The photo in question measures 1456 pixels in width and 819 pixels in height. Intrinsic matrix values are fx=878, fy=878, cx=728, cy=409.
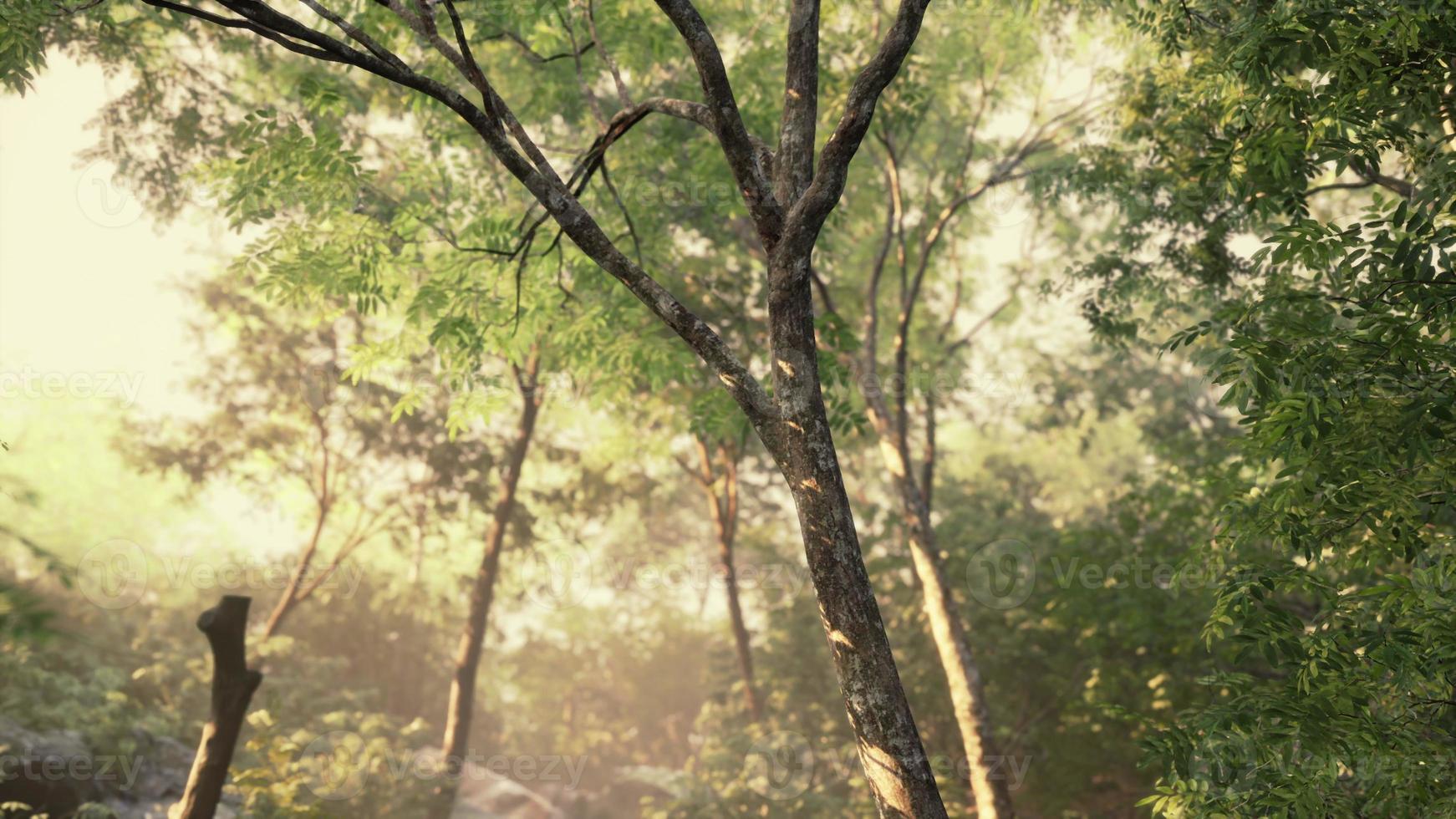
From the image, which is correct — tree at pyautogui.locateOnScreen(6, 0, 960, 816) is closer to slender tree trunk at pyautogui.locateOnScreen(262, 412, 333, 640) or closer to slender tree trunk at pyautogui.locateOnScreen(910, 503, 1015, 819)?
slender tree trunk at pyautogui.locateOnScreen(910, 503, 1015, 819)

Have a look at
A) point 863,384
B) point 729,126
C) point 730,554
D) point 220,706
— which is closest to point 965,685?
point 863,384

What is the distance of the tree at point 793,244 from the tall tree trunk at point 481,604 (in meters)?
11.1

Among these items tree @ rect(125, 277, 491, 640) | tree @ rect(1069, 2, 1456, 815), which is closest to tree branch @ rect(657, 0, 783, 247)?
tree @ rect(1069, 2, 1456, 815)

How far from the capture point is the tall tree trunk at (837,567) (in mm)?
4676

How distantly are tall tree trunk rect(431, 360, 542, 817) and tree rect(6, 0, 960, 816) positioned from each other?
11.1 meters

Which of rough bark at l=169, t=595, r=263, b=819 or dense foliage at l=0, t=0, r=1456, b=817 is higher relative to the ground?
dense foliage at l=0, t=0, r=1456, b=817

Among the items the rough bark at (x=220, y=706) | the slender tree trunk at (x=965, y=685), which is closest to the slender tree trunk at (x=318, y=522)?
the rough bark at (x=220, y=706)

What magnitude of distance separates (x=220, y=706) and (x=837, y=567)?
21.8 feet

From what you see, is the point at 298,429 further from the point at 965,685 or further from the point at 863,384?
the point at 965,685

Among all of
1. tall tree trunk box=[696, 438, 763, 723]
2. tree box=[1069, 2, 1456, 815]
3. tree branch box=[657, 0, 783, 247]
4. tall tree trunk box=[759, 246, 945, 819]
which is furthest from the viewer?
tall tree trunk box=[696, 438, 763, 723]

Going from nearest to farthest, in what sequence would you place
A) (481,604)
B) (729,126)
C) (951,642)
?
(729,126)
(951,642)
(481,604)

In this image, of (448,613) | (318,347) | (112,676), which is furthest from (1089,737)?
(448,613)

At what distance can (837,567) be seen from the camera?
191 inches

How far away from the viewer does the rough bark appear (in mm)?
8078
